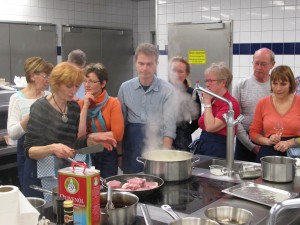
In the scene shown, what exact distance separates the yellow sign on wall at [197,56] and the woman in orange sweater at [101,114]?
276cm

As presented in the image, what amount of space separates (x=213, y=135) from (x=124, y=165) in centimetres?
71

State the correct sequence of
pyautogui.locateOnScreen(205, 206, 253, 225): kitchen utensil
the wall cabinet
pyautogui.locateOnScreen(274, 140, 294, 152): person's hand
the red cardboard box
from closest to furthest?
the red cardboard box
pyautogui.locateOnScreen(205, 206, 253, 225): kitchen utensil
pyautogui.locateOnScreen(274, 140, 294, 152): person's hand
the wall cabinet

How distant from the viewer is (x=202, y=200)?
195 centimetres

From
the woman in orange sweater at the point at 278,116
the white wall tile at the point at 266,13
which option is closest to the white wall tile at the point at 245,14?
the white wall tile at the point at 266,13

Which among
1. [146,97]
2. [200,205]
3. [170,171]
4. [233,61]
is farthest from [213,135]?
[233,61]

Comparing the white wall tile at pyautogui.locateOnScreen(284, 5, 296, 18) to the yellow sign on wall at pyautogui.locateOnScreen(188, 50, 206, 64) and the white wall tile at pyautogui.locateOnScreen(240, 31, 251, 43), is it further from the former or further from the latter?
the yellow sign on wall at pyautogui.locateOnScreen(188, 50, 206, 64)

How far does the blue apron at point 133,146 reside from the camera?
9.46 ft

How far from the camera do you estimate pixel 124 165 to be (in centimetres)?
305

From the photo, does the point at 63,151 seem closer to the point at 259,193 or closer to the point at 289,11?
the point at 259,193

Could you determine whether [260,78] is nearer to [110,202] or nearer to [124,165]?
[124,165]

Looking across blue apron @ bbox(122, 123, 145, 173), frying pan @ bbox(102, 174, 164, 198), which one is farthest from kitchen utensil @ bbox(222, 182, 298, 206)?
blue apron @ bbox(122, 123, 145, 173)

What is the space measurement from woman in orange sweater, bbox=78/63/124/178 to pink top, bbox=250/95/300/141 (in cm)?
101

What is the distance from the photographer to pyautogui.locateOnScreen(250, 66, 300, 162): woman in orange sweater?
2840mm

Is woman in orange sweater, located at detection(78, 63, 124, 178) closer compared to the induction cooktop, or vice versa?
the induction cooktop
